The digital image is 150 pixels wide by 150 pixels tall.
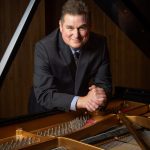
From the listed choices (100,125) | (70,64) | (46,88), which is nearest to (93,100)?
(100,125)

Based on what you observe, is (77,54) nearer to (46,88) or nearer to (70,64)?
(70,64)

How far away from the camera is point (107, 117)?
1975 mm

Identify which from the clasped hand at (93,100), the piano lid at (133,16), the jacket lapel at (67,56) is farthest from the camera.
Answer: the jacket lapel at (67,56)

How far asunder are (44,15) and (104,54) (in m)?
2.95

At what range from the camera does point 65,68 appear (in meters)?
2.35

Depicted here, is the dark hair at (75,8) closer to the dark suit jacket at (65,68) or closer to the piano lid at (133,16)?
the piano lid at (133,16)

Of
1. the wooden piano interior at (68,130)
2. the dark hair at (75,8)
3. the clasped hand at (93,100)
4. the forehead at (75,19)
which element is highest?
the dark hair at (75,8)

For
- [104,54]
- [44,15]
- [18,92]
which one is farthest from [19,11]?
[104,54]

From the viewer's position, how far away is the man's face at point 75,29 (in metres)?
2.11

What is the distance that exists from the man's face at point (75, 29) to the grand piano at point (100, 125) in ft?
0.53

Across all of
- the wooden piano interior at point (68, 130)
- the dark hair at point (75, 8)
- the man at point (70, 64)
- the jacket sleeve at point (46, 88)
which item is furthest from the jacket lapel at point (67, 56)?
the wooden piano interior at point (68, 130)

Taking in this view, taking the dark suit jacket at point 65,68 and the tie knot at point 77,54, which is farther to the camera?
the tie knot at point 77,54

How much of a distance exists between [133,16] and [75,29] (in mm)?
360

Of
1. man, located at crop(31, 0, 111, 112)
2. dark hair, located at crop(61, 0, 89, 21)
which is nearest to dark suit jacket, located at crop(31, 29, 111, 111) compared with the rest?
man, located at crop(31, 0, 111, 112)
